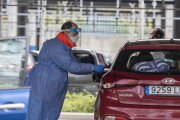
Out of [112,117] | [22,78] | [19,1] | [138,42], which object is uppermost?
[19,1]

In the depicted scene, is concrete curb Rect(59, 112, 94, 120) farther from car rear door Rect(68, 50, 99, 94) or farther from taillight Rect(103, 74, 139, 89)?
taillight Rect(103, 74, 139, 89)

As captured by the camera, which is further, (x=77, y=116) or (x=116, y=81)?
(x=77, y=116)

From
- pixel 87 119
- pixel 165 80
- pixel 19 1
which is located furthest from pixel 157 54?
pixel 19 1

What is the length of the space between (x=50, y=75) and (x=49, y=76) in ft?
0.05

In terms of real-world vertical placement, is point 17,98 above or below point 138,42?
below

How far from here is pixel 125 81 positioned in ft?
13.8

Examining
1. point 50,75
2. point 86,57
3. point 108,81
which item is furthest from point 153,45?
point 86,57

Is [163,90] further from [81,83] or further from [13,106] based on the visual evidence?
[81,83]

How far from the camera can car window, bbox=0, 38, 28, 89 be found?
3.49 m

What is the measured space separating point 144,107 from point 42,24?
27.5 ft

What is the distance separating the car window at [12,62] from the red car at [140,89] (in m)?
1.14

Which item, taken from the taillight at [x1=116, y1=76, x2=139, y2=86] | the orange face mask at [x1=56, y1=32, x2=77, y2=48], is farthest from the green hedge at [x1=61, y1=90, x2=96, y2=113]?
the taillight at [x1=116, y1=76, x2=139, y2=86]

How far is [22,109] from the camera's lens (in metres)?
3.29

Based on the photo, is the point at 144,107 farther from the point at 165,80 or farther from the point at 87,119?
the point at 87,119
